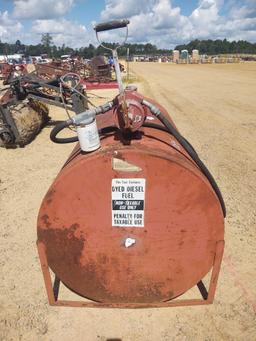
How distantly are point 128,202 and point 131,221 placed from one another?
0.18m

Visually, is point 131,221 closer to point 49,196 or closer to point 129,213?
point 129,213

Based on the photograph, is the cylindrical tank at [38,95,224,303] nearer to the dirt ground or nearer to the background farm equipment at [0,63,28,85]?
the dirt ground

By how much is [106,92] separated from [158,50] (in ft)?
451

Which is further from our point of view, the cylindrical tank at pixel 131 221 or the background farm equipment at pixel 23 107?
the background farm equipment at pixel 23 107

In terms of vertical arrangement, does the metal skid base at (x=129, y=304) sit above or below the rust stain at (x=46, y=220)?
below

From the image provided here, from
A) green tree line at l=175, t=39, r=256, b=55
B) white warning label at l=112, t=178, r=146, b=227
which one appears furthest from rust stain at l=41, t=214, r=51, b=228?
green tree line at l=175, t=39, r=256, b=55

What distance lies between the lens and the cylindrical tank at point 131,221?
239 centimetres

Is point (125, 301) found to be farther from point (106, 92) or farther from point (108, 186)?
point (106, 92)

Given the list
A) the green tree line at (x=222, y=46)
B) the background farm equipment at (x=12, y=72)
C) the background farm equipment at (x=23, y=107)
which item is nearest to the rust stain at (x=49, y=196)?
the background farm equipment at (x=23, y=107)

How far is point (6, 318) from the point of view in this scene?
10.1 ft

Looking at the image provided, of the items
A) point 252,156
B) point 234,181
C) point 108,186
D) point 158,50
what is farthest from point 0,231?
point 158,50

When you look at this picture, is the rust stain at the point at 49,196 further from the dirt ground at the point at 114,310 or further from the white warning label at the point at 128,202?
the dirt ground at the point at 114,310

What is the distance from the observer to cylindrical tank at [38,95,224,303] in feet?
7.85

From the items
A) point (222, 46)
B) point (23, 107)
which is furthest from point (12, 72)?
point (222, 46)
